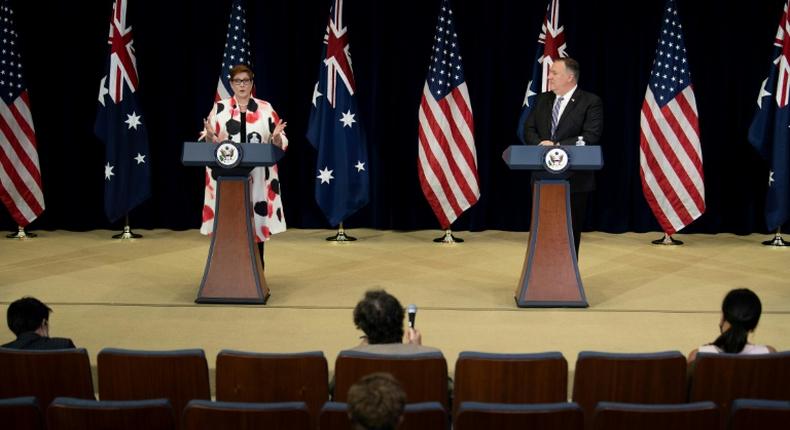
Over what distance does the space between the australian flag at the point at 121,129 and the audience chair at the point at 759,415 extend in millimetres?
7580

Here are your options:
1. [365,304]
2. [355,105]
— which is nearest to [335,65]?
[355,105]

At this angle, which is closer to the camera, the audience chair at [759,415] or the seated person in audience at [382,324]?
the audience chair at [759,415]

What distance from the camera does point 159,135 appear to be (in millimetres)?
10344

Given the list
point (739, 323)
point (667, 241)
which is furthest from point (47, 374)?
point (667, 241)

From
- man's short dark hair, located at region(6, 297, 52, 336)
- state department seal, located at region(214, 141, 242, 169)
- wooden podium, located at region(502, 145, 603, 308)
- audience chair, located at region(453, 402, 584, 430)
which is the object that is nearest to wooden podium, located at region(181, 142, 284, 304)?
state department seal, located at region(214, 141, 242, 169)

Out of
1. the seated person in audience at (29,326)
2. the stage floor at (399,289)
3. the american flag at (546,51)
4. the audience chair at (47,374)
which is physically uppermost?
the american flag at (546,51)

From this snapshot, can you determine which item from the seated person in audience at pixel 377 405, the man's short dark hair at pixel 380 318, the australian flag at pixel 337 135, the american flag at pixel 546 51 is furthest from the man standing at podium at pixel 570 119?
the seated person in audience at pixel 377 405

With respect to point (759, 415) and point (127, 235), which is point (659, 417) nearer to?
point (759, 415)

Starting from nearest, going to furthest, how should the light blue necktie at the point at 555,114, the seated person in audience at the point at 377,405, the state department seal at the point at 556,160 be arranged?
the seated person in audience at the point at 377,405
the state department seal at the point at 556,160
the light blue necktie at the point at 555,114

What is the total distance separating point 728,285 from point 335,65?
4.09 meters

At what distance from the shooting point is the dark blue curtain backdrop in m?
10.1

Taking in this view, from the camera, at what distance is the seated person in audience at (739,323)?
409 cm

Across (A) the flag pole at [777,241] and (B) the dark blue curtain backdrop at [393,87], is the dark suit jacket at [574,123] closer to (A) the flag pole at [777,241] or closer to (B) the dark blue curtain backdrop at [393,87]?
(B) the dark blue curtain backdrop at [393,87]

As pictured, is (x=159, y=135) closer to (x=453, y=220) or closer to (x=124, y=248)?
(x=124, y=248)
